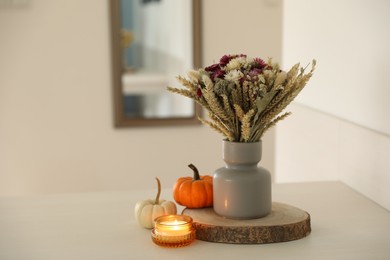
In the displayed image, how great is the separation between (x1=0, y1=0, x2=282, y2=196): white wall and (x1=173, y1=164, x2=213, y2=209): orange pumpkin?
252cm

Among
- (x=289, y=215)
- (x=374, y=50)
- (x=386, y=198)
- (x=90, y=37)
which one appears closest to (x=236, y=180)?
(x=289, y=215)

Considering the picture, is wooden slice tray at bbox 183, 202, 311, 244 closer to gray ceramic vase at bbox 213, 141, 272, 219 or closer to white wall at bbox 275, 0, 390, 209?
gray ceramic vase at bbox 213, 141, 272, 219

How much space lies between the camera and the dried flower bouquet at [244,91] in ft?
4.51

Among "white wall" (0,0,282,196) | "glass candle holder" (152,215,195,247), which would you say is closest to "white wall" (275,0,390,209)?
"glass candle holder" (152,215,195,247)

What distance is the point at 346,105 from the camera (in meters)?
1.86

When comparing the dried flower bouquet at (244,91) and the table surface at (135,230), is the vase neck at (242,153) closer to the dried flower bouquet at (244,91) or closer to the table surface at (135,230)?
the dried flower bouquet at (244,91)

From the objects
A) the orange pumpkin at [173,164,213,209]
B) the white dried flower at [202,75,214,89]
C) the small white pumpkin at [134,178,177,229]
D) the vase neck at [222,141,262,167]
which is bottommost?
the small white pumpkin at [134,178,177,229]

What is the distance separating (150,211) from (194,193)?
11cm

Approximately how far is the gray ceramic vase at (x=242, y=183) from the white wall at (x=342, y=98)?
0.32 metres

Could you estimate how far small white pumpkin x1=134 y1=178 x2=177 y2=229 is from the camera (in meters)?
1.47

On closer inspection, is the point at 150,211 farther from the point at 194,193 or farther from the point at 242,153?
the point at 242,153

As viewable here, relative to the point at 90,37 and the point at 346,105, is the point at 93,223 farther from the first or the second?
the point at 90,37

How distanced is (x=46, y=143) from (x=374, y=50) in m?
2.66

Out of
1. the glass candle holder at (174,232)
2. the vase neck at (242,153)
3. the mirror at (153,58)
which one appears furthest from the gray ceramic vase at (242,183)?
the mirror at (153,58)
